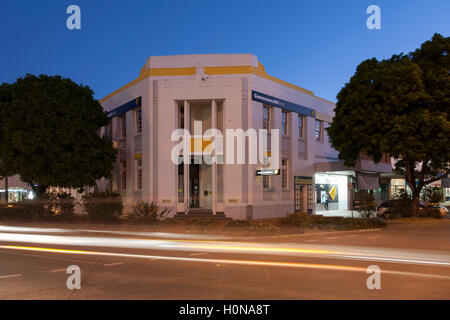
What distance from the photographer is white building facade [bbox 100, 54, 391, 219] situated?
987 inches

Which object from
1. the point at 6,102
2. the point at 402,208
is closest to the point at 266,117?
the point at 402,208

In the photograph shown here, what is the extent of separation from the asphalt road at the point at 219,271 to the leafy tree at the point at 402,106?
9.01 metres

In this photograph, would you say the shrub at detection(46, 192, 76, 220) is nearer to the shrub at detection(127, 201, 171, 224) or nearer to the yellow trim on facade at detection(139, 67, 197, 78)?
the shrub at detection(127, 201, 171, 224)

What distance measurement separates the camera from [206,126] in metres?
27.4

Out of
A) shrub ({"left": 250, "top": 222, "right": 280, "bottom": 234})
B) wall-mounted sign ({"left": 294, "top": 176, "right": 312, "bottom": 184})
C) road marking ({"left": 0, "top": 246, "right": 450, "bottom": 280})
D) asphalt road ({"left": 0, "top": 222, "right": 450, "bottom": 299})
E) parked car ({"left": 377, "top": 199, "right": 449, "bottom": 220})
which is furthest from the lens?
wall-mounted sign ({"left": 294, "top": 176, "right": 312, "bottom": 184})

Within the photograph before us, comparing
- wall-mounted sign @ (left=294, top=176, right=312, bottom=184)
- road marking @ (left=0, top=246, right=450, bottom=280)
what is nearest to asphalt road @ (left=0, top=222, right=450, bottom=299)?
road marking @ (left=0, top=246, right=450, bottom=280)

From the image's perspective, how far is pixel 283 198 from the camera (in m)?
28.5

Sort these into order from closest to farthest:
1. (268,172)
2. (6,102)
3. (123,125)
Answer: (6,102) → (268,172) → (123,125)

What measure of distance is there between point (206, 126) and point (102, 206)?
9.02m

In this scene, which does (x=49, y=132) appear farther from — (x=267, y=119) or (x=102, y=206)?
(x=267, y=119)

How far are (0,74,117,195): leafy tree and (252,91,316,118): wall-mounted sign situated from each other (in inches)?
427

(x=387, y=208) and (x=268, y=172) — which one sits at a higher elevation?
(x=268, y=172)

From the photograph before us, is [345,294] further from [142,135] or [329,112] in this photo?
[329,112]

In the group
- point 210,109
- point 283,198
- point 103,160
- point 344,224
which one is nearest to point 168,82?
point 210,109
